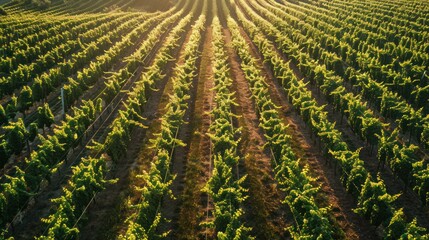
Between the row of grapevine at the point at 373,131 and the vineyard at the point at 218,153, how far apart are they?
0.31 feet

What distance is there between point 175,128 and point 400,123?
609 inches

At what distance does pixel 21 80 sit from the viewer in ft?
121

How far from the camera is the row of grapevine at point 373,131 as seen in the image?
847 inches

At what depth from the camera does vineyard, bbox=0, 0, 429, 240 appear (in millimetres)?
19500

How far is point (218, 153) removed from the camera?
23.5m

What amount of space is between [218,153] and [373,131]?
10.3 meters

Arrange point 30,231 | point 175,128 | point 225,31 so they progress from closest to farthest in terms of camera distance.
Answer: point 30,231
point 175,128
point 225,31

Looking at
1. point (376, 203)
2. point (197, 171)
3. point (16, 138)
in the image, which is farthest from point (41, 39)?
point (376, 203)

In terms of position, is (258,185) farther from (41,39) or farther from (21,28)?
(21,28)

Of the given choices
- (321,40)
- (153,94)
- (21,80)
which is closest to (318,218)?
(153,94)

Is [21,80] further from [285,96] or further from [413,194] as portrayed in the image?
[413,194]

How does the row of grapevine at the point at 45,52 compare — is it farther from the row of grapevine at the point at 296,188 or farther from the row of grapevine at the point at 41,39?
the row of grapevine at the point at 296,188

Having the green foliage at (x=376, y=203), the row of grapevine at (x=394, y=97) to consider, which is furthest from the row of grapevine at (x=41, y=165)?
the row of grapevine at (x=394, y=97)

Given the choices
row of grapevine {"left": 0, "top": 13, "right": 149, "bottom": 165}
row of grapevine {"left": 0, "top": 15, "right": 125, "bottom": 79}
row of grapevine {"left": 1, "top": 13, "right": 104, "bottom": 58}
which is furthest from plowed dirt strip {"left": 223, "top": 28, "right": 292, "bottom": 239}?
row of grapevine {"left": 1, "top": 13, "right": 104, "bottom": 58}
